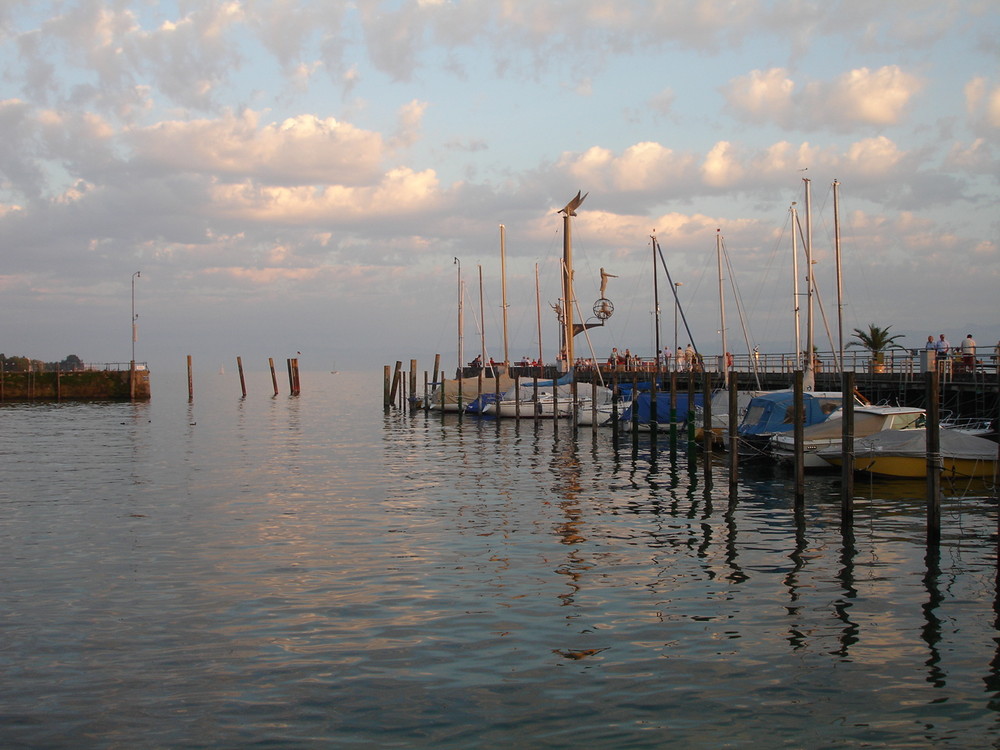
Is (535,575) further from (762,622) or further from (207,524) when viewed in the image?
(207,524)

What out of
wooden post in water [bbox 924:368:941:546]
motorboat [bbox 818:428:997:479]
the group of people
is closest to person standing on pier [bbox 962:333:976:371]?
the group of people

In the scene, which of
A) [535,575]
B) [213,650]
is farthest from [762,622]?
[213,650]

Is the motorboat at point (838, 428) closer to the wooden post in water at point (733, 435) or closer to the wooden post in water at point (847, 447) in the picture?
the wooden post in water at point (733, 435)

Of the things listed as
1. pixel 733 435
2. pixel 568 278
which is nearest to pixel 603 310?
pixel 568 278

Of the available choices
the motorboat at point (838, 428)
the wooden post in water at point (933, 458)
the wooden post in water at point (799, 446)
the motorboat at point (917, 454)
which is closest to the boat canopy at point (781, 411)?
the motorboat at point (838, 428)

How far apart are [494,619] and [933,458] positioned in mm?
8745

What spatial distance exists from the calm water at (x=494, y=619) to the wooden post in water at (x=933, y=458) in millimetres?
609

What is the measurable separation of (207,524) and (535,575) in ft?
30.0

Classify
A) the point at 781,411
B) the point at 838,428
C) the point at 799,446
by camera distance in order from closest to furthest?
1. the point at 799,446
2. the point at 838,428
3. the point at 781,411

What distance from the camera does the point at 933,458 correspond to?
17.3 meters

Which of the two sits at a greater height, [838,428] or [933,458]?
[933,458]

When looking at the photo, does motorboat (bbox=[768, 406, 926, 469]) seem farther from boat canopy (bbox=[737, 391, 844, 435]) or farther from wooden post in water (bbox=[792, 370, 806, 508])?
wooden post in water (bbox=[792, 370, 806, 508])

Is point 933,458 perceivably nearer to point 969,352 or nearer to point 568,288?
point 969,352

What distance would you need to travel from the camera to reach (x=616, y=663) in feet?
38.8
